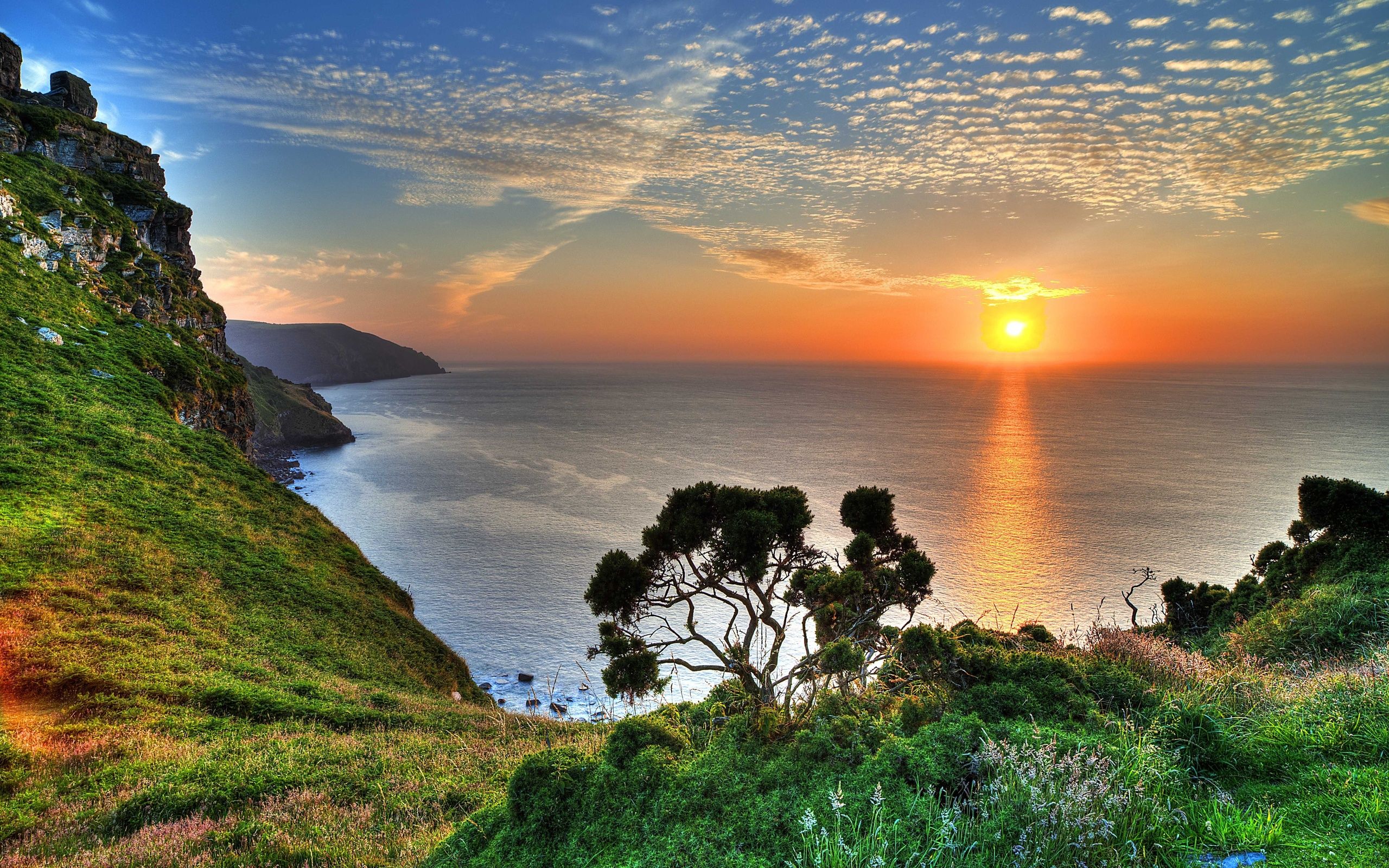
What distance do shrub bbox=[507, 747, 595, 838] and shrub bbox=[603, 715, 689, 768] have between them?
44 centimetres

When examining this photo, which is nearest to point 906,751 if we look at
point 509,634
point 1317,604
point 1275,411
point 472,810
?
point 472,810

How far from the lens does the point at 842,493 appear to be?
7212 centimetres

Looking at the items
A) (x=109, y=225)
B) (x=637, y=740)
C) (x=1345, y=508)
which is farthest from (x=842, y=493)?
(x=109, y=225)

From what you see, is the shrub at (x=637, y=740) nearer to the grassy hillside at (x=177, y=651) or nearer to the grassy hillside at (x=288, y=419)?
the grassy hillside at (x=177, y=651)

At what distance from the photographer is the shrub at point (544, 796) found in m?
5.93

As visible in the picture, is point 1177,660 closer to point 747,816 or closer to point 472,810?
point 747,816

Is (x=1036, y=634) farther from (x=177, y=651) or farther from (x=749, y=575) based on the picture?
(x=177, y=651)

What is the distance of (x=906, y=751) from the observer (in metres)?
5.84

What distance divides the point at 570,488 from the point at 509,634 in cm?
3760

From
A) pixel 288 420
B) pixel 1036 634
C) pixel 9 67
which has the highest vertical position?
pixel 9 67

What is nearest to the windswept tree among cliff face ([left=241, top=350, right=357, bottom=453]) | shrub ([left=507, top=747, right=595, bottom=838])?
shrub ([left=507, top=747, right=595, bottom=838])

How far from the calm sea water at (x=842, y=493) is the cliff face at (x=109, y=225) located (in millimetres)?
19988

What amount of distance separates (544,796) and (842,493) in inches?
2733

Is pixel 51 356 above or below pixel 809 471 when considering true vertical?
above
